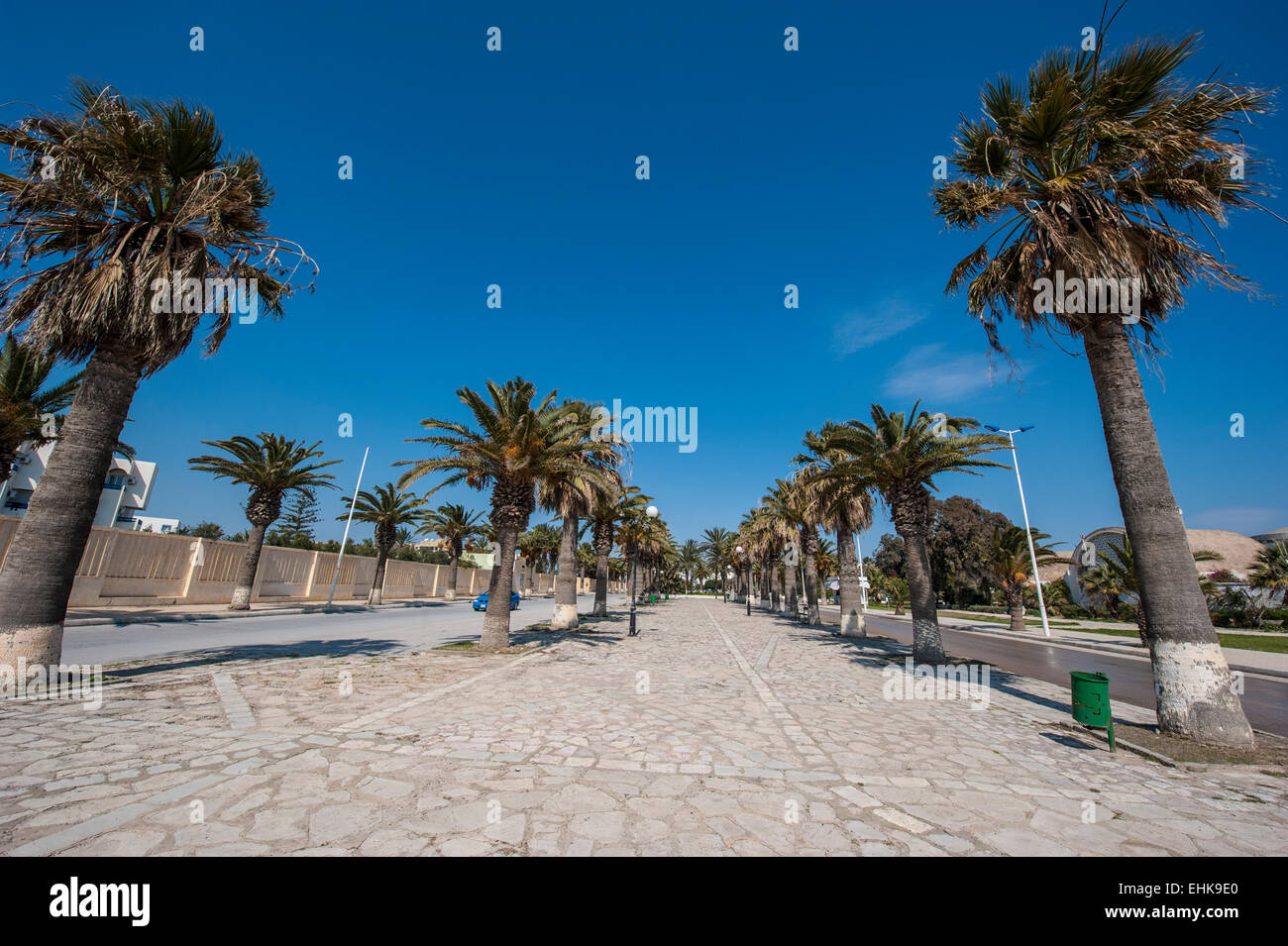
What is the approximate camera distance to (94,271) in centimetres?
841

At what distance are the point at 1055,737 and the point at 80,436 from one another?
1541 centimetres

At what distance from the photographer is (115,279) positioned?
8336mm

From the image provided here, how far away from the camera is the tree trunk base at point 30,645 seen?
25.0 feet

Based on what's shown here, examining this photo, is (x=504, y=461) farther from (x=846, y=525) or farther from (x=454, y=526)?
(x=454, y=526)

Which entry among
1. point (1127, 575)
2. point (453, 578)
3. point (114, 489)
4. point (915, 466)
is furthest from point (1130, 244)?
point (114, 489)

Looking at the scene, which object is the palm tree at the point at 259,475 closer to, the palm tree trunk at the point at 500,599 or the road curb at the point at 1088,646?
the palm tree trunk at the point at 500,599

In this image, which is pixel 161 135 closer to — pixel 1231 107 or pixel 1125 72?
pixel 1125 72

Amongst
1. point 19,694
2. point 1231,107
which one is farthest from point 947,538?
point 19,694

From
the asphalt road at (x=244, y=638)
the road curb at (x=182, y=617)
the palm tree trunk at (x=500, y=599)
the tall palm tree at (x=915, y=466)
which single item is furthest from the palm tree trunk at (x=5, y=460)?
the tall palm tree at (x=915, y=466)

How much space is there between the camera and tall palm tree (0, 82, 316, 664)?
26.5ft

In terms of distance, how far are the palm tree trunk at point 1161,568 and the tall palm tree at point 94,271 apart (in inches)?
588

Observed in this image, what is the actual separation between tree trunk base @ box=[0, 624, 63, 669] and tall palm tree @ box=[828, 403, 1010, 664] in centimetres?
1739

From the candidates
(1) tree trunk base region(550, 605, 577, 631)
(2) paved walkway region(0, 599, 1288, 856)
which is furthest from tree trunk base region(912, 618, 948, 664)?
(1) tree trunk base region(550, 605, 577, 631)
